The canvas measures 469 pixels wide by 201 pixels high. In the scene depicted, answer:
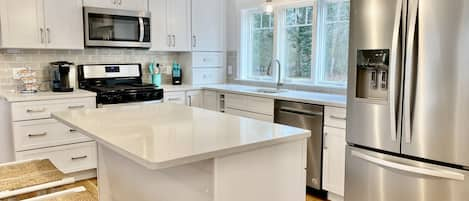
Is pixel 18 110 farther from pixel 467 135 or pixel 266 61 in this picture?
pixel 467 135

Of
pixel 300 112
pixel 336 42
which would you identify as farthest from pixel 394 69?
pixel 336 42

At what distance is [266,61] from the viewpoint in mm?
4559

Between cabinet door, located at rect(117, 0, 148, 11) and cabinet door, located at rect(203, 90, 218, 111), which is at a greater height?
cabinet door, located at rect(117, 0, 148, 11)

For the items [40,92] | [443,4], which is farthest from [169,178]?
[40,92]

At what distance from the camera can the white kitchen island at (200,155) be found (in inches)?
58.6

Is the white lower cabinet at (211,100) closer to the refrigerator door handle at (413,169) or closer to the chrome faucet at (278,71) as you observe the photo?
the chrome faucet at (278,71)

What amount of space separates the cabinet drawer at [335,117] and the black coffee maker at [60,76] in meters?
2.51

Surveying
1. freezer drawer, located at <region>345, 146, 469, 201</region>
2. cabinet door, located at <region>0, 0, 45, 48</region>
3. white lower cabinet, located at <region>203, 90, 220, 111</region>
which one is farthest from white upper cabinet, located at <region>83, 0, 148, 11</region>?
freezer drawer, located at <region>345, 146, 469, 201</region>

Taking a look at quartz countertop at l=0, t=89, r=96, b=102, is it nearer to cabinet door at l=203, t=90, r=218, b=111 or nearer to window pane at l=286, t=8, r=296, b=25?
cabinet door at l=203, t=90, r=218, b=111

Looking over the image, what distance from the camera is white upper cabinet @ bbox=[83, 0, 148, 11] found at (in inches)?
151

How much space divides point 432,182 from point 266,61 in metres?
2.69

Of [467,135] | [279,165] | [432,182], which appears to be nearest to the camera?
[279,165]

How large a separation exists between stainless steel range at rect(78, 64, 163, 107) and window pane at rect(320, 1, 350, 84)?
1822mm

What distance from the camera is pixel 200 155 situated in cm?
141
